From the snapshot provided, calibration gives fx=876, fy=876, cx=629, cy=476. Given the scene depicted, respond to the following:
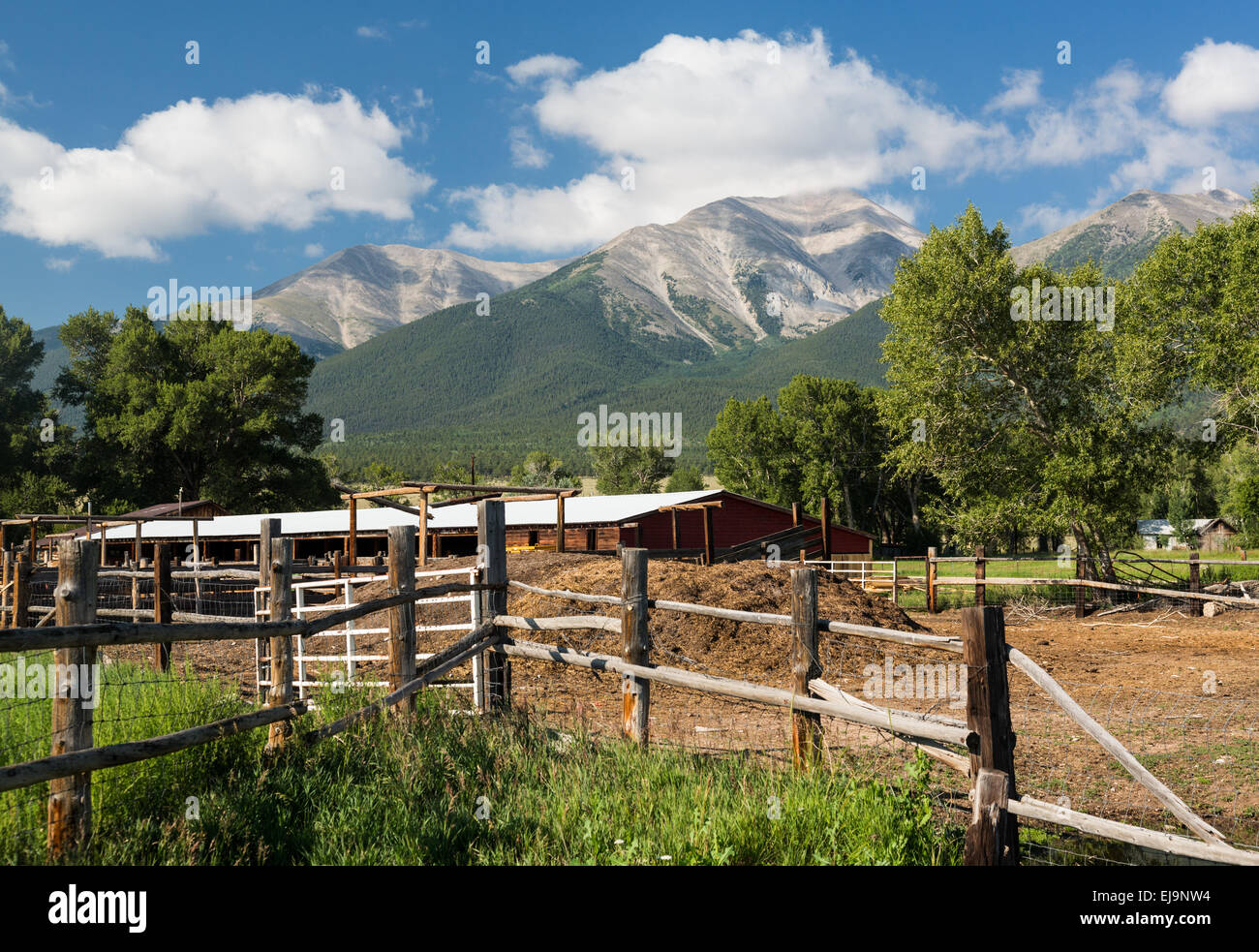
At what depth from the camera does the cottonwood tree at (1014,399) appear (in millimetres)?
23812

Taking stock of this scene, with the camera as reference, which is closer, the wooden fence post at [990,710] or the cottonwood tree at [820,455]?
the wooden fence post at [990,710]

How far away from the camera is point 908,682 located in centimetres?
1179

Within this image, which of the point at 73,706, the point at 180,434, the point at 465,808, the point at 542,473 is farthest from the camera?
the point at 542,473

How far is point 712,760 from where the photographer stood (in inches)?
233

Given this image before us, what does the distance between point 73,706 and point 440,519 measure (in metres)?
25.5

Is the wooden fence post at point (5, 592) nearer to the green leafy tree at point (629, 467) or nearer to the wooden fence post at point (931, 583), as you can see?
the wooden fence post at point (931, 583)

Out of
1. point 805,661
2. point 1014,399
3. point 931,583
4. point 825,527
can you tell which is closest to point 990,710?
point 805,661

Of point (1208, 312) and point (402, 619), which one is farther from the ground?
point (1208, 312)

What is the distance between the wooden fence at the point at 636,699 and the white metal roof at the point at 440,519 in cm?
1991

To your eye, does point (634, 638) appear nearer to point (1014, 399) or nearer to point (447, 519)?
point (1014, 399)

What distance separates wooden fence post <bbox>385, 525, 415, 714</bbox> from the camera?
23.5 ft

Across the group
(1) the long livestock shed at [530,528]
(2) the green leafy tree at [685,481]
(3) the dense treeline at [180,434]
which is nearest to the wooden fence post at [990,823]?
(1) the long livestock shed at [530,528]

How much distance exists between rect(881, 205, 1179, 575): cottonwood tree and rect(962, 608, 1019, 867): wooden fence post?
2147cm
